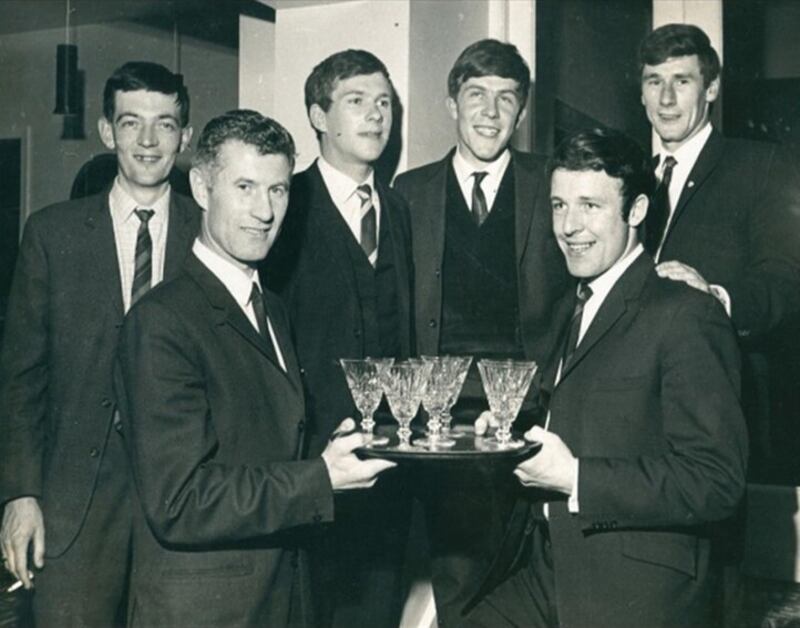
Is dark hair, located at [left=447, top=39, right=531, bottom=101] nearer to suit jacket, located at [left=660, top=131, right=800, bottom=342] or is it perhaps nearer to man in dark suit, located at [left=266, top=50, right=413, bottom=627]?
man in dark suit, located at [left=266, top=50, right=413, bottom=627]

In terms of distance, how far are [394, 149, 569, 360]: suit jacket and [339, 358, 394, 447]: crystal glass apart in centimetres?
88

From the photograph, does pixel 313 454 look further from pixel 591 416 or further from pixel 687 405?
pixel 687 405

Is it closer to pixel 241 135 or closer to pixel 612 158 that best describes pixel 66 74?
pixel 241 135

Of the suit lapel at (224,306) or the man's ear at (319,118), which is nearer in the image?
the suit lapel at (224,306)

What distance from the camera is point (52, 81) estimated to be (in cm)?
705

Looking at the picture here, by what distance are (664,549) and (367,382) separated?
816mm

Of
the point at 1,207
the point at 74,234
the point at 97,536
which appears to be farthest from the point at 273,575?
the point at 1,207

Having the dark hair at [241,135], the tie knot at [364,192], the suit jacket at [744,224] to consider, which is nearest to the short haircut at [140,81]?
the tie knot at [364,192]

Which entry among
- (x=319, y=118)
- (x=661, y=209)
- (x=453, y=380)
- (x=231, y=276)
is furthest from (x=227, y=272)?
(x=661, y=209)

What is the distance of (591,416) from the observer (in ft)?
7.22

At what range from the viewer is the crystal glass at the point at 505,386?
224cm

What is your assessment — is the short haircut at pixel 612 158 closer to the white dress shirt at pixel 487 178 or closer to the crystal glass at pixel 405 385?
the crystal glass at pixel 405 385

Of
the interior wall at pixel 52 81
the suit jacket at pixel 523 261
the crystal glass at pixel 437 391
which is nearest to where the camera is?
the crystal glass at pixel 437 391

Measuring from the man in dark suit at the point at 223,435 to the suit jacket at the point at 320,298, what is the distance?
671 millimetres
